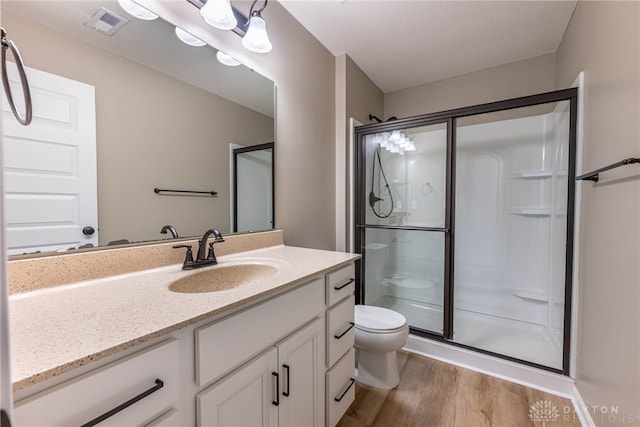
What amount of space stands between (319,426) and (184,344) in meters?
0.86

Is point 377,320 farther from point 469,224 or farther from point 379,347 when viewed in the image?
point 469,224

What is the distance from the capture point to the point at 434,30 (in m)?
1.94

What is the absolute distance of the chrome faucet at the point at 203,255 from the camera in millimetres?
1146

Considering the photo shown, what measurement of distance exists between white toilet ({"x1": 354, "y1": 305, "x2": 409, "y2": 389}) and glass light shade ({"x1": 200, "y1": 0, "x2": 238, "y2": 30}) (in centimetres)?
180

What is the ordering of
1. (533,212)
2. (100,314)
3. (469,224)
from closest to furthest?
(100,314), (533,212), (469,224)

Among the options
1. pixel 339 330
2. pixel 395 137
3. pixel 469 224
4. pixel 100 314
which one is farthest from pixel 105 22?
pixel 469 224

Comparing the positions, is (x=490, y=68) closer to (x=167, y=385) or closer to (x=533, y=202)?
(x=533, y=202)

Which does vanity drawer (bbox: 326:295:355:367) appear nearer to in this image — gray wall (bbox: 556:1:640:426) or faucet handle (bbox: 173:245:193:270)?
faucet handle (bbox: 173:245:193:270)

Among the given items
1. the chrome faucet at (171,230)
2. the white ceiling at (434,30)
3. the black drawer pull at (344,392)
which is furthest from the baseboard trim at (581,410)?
the white ceiling at (434,30)

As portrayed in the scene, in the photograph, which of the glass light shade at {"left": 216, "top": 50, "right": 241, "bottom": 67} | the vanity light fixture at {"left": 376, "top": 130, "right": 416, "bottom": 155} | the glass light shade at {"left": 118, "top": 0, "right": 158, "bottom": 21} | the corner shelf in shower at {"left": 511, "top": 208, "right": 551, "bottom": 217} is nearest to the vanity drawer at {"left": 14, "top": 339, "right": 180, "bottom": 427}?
the glass light shade at {"left": 118, "top": 0, "right": 158, "bottom": 21}

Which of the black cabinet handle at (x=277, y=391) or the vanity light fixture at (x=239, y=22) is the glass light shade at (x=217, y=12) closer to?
the vanity light fixture at (x=239, y=22)

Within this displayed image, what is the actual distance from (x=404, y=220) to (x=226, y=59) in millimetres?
1902

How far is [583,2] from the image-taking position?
153 cm

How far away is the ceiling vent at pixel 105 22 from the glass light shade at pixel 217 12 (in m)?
0.32
